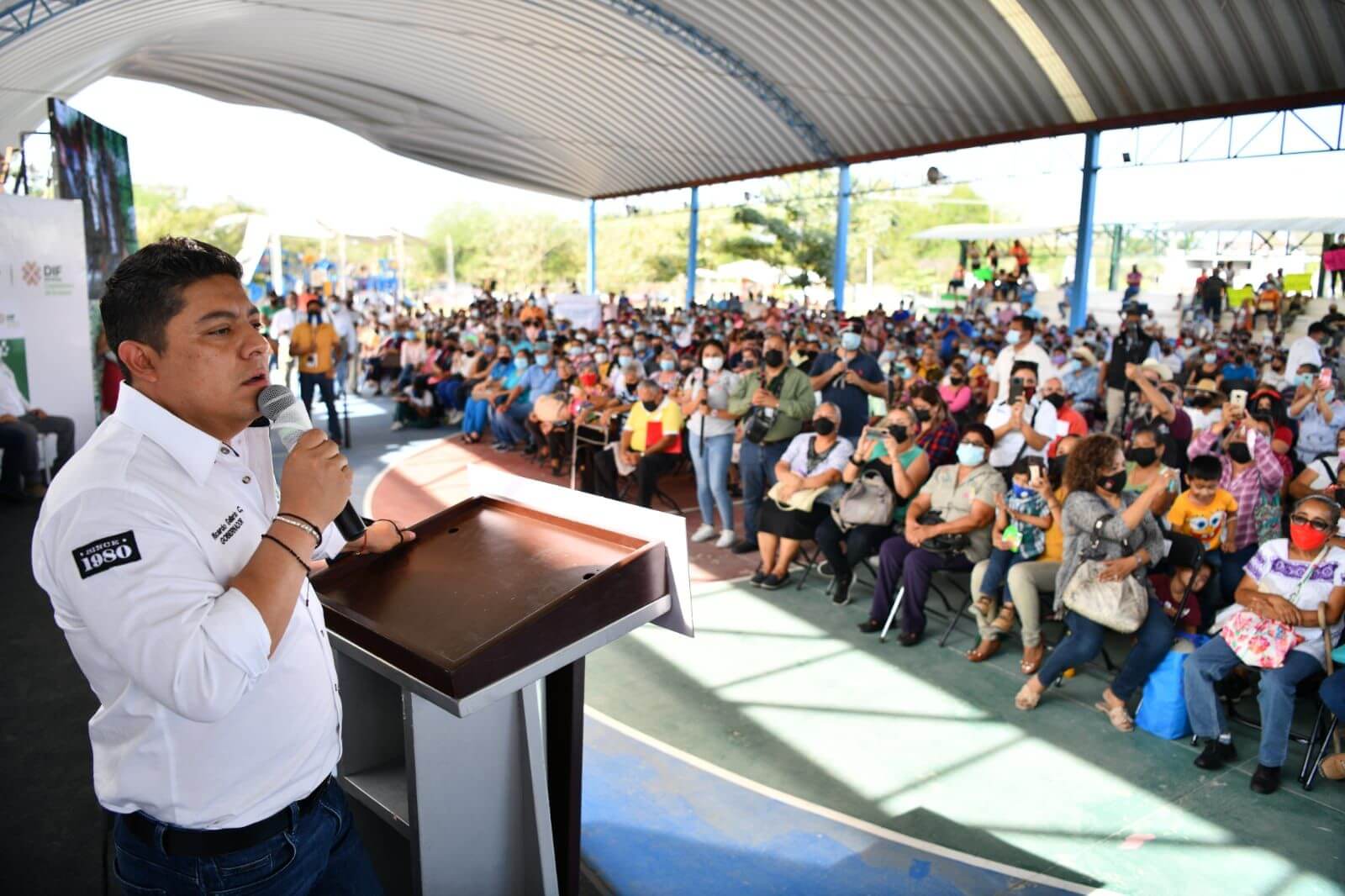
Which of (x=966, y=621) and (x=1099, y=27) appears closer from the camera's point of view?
(x=966, y=621)

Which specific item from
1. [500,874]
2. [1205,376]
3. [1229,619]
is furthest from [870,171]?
[500,874]

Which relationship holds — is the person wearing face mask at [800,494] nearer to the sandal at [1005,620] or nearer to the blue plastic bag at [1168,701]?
the sandal at [1005,620]

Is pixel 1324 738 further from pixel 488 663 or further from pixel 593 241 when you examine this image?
pixel 593 241

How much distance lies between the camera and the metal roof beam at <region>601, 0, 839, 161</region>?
16625 millimetres

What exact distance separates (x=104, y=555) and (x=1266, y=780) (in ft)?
13.8

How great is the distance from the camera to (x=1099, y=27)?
41.0 feet

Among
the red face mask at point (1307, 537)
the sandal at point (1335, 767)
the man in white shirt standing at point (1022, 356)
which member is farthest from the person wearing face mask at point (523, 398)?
the sandal at point (1335, 767)

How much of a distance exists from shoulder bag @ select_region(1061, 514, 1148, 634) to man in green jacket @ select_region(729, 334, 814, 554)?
2.71 meters

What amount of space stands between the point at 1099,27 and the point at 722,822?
1256cm

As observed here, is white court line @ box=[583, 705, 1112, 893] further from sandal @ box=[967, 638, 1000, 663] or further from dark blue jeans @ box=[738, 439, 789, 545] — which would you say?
dark blue jeans @ box=[738, 439, 789, 545]

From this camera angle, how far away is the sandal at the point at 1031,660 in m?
4.88

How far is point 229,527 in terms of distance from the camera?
141cm

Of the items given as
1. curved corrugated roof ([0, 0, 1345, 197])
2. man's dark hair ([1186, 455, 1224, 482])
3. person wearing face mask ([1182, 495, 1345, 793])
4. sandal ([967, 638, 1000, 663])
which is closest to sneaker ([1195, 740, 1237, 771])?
person wearing face mask ([1182, 495, 1345, 793])

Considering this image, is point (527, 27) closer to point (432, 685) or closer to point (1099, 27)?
point (1099, 27)
